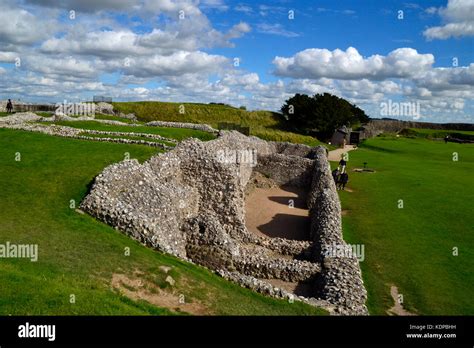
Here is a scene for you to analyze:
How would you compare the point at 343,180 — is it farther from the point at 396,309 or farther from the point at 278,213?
the point at 396,309

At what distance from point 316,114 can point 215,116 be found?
19.9 meters

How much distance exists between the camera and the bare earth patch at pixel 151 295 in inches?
488

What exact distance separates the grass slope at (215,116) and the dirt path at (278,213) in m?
32.0

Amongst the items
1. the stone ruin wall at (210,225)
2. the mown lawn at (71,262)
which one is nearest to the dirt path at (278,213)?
the stone ruin wall at (210,225)

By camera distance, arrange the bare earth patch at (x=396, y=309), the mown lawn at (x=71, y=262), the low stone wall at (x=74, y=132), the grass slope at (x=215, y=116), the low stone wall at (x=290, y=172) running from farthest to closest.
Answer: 1. the grass slope at (x=215, y=116)
2. the low stone wall at (x=290, y=172)
3. the low stone wall at (x=74, y=132)
4. the bare earth patch at (x=396, y=309)
5. the mown lawn at (x=71, y=262)

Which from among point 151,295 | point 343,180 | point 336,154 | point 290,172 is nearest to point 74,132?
point 290,172

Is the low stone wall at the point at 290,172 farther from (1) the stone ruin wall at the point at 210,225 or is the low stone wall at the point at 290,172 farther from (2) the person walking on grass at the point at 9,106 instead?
(2) the person walking on grass at the point at 9,106

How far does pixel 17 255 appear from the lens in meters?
13.8

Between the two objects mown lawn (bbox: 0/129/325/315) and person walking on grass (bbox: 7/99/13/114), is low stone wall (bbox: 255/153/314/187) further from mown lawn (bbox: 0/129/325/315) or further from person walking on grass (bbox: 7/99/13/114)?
person walking on grass (bbox: 7/99/13/114)

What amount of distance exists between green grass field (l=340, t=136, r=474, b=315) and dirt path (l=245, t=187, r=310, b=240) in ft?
9.87

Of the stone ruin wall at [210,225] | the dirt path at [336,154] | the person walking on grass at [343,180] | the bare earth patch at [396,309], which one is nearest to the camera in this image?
the bare earth patch at [396,309]

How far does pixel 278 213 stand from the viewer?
98.8ft
